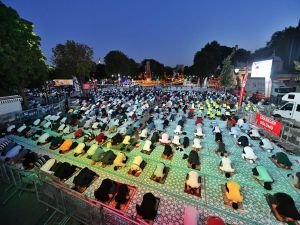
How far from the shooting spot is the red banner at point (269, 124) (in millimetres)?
13310

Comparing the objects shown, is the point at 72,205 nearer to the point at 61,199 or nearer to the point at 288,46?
the point at 61,199

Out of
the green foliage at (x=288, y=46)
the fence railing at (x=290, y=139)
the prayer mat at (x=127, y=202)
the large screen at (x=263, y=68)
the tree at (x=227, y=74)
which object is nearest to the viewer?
the prayer mat at (x=127, y=202)

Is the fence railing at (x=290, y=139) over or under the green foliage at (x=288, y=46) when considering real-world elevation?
under

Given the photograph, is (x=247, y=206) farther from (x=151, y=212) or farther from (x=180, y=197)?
(x=151, y=212)

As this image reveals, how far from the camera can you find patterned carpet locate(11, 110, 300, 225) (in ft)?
24.6

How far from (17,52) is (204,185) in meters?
24.2

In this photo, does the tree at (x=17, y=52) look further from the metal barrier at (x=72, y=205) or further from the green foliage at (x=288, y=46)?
the green foliage at (x=288, y=46)

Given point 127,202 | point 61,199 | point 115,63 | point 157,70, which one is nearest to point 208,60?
point 115,63

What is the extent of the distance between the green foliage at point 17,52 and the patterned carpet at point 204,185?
11542 millimetres

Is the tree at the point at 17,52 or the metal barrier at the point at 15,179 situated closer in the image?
the metal barrier at the point at 15,179

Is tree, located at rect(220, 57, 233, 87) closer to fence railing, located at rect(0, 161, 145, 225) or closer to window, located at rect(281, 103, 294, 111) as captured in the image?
window, located at rect(281, 103, 294, 111)

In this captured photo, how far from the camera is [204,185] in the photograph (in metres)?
9.37

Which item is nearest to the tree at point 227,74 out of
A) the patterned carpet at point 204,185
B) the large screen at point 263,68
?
the large screen at point 263,68

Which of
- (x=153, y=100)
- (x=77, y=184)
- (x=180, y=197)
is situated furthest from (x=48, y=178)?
(x=153, y=100)
